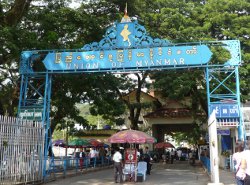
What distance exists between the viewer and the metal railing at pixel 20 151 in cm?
1197

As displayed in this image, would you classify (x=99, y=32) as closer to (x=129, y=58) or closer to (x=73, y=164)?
(x=129, y=58)

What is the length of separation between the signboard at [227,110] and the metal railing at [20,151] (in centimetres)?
767

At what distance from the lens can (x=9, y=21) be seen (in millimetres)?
18844

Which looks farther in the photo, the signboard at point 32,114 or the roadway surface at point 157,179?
the signboard at point 32,114

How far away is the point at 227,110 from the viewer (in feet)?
49.1

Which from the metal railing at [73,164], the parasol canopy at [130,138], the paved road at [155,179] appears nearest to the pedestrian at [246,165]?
the paved road at [155,179]

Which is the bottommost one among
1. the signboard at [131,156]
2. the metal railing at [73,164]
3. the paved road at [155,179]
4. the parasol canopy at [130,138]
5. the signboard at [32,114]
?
the paved road at [155,179]

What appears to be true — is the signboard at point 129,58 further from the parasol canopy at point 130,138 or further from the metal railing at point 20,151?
the metal railing at point 20,151

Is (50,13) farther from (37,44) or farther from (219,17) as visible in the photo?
(219,17)

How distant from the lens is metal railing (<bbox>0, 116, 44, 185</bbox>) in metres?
12.0

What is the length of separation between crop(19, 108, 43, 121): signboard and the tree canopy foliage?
2988 mm

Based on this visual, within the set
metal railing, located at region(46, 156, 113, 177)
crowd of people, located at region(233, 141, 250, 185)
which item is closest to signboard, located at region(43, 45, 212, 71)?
metal railing, located at region(46, 156, 113, 177)

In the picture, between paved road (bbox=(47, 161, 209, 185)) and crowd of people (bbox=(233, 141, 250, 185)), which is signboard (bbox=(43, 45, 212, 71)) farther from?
crowd of people (bbox=(233, 141, 250, 185))

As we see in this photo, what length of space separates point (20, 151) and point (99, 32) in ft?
35.1
